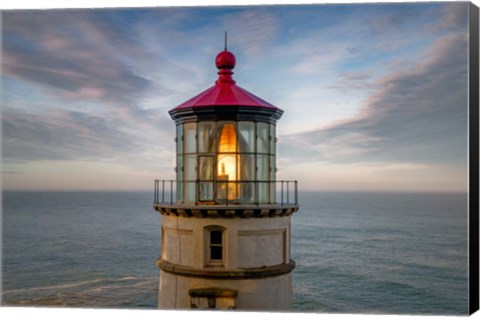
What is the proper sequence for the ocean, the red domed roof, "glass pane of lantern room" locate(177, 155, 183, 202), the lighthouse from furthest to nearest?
the ocean
"glass pane of lantern room" locate(177, 155, 183, 202)
the red domed roof
the lighthouse

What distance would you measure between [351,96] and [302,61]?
2.36 meters

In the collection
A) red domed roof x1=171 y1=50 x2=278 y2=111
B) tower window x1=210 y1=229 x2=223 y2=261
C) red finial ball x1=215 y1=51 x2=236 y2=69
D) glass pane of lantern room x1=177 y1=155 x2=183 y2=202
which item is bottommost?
tower window x1=210 y1=229 x2=223 y2=261

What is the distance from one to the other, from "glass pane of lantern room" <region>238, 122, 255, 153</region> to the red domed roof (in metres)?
0.28

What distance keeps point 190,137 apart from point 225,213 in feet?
3.68

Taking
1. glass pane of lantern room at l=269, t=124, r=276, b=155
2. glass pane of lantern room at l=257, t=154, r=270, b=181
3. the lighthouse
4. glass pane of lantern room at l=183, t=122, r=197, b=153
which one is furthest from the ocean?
glass pane of lantern room at l=183, t=122, r=197, b=153

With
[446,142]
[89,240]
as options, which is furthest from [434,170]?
[89,240]

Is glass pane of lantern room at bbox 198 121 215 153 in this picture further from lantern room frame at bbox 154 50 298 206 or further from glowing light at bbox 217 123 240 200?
glowing light at bbox 217 123 240 200

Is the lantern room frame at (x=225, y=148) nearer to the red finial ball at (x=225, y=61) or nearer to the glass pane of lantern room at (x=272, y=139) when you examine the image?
the glass pane of lantern room at (x=272, y=139)

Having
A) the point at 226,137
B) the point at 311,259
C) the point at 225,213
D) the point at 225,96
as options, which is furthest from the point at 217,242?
the point at 311,259

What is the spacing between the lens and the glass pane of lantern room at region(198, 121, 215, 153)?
755cm

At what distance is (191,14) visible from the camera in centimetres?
1247

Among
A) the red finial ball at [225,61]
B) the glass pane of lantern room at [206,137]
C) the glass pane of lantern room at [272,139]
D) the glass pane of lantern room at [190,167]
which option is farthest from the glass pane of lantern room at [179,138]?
the glass pane of lantern room at [272,139]

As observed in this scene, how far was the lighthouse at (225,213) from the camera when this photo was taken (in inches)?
290

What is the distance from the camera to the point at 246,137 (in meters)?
7.61
